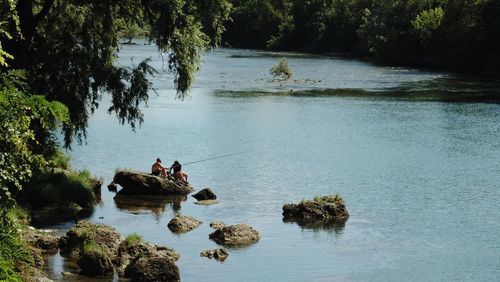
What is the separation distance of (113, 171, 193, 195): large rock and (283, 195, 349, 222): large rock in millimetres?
6351

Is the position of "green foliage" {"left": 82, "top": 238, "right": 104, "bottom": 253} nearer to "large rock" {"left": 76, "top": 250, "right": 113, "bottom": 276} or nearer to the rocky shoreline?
the rocky shoreline

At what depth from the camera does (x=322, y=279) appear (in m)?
25.5

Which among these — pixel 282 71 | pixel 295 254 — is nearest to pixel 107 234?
pixel 295 254

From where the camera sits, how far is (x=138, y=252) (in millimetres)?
25844

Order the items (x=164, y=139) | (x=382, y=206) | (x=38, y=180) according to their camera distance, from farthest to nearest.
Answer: (x=164, y=139), (x=382, y=206), (x=38, y=180)

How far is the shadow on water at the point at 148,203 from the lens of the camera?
34.8 metres

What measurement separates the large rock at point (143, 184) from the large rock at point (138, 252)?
10898mm

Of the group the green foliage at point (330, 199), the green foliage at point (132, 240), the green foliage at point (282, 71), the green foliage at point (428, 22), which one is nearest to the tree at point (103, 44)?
the green foliage at point (330, 199)

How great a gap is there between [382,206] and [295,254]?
9161 mm

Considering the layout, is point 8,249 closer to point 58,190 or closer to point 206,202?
point 58,190

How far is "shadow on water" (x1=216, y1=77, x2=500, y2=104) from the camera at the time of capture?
7794cm

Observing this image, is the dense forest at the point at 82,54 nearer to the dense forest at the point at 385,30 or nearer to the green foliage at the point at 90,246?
the green foliage at the point at 90,246

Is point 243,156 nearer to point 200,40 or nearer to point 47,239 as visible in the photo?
point 200,40

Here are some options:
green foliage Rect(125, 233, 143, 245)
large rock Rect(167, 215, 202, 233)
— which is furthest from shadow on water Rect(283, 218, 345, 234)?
green foliage Rect(125, 233, 143, 245)
